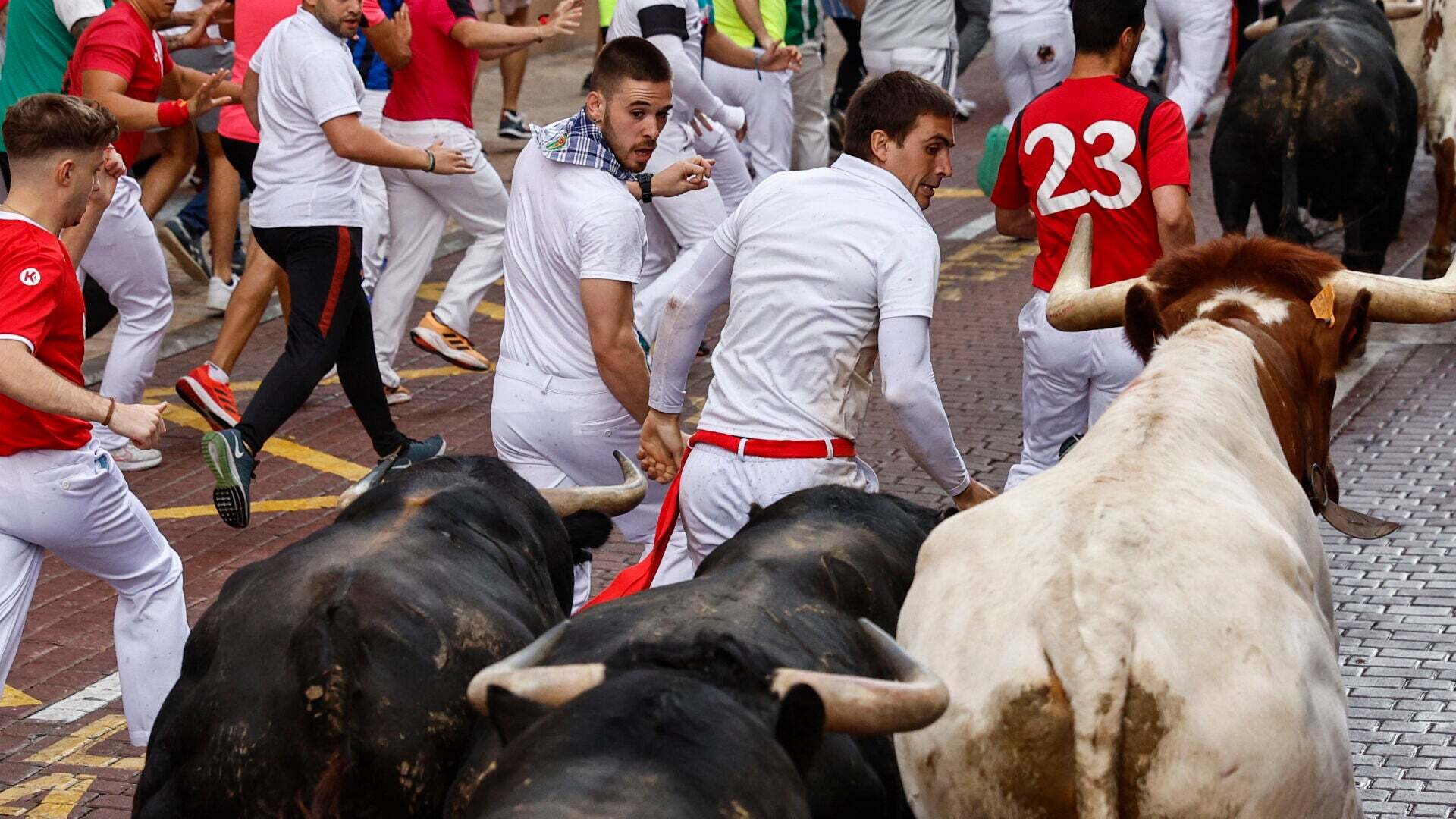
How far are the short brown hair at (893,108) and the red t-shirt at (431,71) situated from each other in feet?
16.1

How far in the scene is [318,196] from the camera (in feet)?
28.6

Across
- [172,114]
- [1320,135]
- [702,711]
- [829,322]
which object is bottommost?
[1320,135]

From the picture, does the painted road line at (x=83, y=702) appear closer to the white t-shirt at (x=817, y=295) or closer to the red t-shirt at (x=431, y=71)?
the white t-shirt at (x=817, y=295)

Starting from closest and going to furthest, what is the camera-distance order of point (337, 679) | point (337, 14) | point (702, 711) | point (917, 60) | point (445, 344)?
point (702, 711), point (337, 679), point (337, 14), point (445, 344), point (917, 60)

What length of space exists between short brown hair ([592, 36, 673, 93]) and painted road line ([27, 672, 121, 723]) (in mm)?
2713

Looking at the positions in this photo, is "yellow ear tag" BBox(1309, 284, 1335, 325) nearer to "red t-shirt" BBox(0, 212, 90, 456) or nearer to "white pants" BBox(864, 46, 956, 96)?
"red t-shirt" BBox(0, 212, 90, 456)

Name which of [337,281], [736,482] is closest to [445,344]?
[337,281]

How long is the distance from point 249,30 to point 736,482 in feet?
19.0

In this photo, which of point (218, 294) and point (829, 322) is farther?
point (218, 294)

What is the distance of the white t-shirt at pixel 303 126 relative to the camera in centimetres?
856

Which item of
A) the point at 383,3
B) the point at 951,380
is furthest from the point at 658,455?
the point at 383,3

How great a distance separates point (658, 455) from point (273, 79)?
3.88 metres

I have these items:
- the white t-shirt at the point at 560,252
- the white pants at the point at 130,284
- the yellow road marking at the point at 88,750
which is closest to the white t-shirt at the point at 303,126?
the white pants at the point at 130,284

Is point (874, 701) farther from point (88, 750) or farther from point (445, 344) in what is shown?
point (445, 344)
